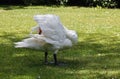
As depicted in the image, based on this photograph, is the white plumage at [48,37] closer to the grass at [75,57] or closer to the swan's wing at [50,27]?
the swan's wing at [50,27]

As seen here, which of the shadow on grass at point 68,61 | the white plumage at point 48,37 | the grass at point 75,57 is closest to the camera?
the grass at point 75,57

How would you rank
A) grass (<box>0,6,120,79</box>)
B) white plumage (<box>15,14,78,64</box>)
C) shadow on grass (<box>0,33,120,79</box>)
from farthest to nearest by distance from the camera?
1. white plumage (<box>15,14,78,64</box>)
2. shadow on grass (<box>0,33,120,79</box>)
3. grass (<box>0,6,120,79</box>)

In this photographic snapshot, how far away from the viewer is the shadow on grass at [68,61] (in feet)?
27.4

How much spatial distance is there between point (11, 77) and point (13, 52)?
2663mm

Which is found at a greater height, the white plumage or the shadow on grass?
the white plumage

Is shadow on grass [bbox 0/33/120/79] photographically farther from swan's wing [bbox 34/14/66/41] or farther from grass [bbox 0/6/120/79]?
swan's wing [bbox 34/14/66/41]

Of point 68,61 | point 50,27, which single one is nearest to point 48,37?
point 50,27

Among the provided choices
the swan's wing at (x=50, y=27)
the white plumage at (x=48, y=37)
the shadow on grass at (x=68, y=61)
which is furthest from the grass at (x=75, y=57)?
the swan's wing at (x=50, y=27)

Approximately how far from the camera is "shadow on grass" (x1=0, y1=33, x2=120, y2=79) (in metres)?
8.35

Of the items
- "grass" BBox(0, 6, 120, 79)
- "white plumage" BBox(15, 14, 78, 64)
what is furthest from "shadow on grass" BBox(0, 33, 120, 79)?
"white plumage" BBox(15, 14, 78, 64)

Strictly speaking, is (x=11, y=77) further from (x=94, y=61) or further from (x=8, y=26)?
(x=8, y=26)

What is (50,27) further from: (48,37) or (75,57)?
(75,57)

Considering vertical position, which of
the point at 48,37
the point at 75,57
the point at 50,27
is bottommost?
the point at 75,57

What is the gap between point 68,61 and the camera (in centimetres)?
945
